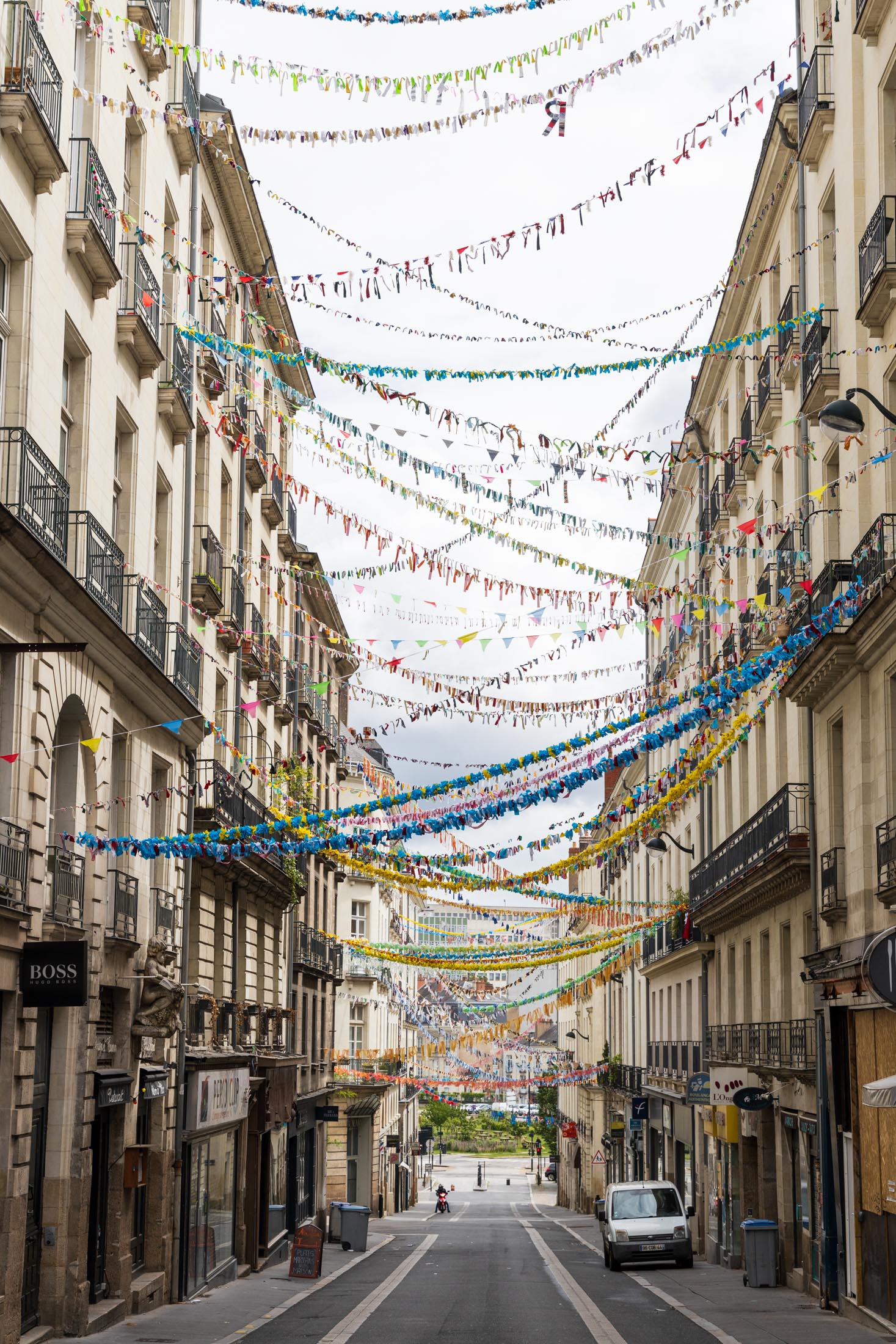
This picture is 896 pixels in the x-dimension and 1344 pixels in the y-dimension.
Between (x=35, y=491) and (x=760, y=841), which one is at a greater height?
(x=35, y=491)

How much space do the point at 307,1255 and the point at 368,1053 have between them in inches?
1366

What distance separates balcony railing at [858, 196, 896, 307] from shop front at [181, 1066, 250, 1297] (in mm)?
15120

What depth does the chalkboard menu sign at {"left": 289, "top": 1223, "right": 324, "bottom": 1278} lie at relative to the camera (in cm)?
2939

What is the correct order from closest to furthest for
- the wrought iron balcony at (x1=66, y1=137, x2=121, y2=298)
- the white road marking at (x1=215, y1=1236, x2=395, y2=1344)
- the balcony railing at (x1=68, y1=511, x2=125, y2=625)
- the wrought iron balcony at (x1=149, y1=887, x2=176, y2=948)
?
the wrought iron balcony at (x1=66, y1=137, x2=121, y2=298) → the balcony railing at (x1=68, y1=511, x2=125, y2=625) → the white road marking at (x1=215, y1=1236, x2=395, y2=1344) → the wrought iron balcony at (x1=149, y1=887, x2=176, y2=948)

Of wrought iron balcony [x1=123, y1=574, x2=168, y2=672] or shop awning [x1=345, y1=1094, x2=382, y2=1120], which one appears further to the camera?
shop awning [x1=345, y1=1094, x2=382, y2=1120]

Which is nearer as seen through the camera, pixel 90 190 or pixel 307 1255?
pixel 90 190

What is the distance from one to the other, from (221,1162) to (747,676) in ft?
52.3

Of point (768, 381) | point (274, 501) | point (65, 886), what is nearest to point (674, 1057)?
point (274, 501)

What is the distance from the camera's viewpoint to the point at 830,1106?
73.2 feet

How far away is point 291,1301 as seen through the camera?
25156 millimetres

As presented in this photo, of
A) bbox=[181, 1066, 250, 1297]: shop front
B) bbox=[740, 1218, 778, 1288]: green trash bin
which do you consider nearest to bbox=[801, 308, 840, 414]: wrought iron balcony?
bbox=[740, 1218, 778, 1288]: green trash bin

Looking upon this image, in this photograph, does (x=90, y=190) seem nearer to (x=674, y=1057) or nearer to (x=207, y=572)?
(x=207, y=572)

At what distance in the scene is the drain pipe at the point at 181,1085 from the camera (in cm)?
2364

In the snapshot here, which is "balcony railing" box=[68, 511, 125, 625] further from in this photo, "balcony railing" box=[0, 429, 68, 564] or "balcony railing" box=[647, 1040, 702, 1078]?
"balcony railing" box=[647, 1040, 702, 1078]
